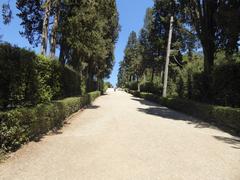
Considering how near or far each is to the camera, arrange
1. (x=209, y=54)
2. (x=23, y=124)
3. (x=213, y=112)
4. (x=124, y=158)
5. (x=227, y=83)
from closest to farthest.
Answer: (x=124, y=158), (x=23, y=124), (x=213, y=112), (x=227, y=83), (x=209, y=54)

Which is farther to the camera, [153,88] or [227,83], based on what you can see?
[153,88]

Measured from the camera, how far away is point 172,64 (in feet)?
131

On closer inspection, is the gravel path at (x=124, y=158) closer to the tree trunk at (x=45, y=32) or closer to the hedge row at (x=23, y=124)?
the hedge row at (x=23, y=124)

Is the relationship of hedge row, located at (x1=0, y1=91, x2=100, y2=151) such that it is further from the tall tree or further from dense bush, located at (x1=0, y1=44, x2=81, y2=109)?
the tall tree

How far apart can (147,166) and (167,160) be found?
2.73 ft

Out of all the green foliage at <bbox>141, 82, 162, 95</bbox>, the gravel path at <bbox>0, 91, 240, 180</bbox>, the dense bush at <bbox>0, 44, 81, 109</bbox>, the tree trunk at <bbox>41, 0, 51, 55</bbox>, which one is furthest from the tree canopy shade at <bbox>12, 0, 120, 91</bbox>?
the green foliage at <bbox>141, 82, 162, 95</bbox>

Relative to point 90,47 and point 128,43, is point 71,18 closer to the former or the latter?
point 90,47

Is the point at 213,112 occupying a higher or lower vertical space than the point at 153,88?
lower

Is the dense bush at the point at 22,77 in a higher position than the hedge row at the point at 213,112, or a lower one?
higher

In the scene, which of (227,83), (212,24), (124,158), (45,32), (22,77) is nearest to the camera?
(124,158)

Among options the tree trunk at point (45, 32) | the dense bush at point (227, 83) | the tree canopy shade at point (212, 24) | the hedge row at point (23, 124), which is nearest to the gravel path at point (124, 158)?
the hedge row at point (23, 124)

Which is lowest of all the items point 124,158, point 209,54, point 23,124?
point 124,158

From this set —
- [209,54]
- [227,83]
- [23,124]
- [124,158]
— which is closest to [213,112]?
[227,83]

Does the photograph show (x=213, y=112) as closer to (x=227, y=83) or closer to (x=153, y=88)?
(x=227, y=83)
